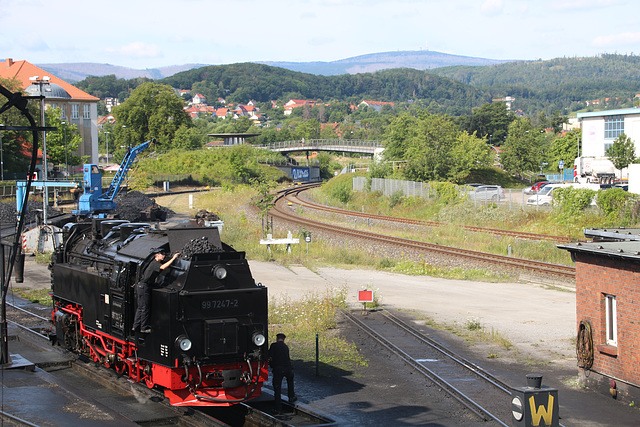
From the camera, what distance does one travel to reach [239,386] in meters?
10.5

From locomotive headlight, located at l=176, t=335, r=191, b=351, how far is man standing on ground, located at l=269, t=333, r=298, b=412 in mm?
2060

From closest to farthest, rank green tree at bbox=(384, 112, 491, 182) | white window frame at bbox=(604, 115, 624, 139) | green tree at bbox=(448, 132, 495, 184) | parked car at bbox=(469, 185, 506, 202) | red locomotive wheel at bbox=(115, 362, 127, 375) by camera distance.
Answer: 1. red locomotive wheel at bbox=(115, 362, 127, 375)
2. parked car at bbox=(469, 185, 506, 202)
3. green tree at bbox=(384, 112, 491, 182)
4. green tree at bbox=(448, 132, 495, 184)
5. white window frame at bbox=(604, 115, 624, 139)

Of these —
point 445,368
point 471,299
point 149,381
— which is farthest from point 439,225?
point 149,381

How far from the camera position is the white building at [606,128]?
2406 inches

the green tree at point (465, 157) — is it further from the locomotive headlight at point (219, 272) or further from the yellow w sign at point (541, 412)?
the yellow w sign at point (541, 412)

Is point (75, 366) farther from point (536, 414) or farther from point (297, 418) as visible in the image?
point (536, 414)

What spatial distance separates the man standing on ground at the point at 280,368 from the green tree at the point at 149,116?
90150 millimetres

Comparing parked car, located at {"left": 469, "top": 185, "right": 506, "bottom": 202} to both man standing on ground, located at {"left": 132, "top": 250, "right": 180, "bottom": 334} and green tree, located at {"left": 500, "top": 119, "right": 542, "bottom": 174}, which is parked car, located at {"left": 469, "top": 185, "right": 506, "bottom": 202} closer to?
green tree, located at {"left": 500, "top": 119, "right": 542, "bottom": 174}

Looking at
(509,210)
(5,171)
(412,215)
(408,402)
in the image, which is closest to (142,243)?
(408,402)

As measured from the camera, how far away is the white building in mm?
61125

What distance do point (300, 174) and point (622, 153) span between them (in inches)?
1858

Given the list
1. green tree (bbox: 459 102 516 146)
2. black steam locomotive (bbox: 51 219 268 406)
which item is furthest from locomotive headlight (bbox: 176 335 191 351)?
green tree (bbox: 459 102 516 146)

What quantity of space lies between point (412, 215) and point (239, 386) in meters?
38.5

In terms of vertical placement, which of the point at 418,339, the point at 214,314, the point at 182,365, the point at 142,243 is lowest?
the point at 418,339
